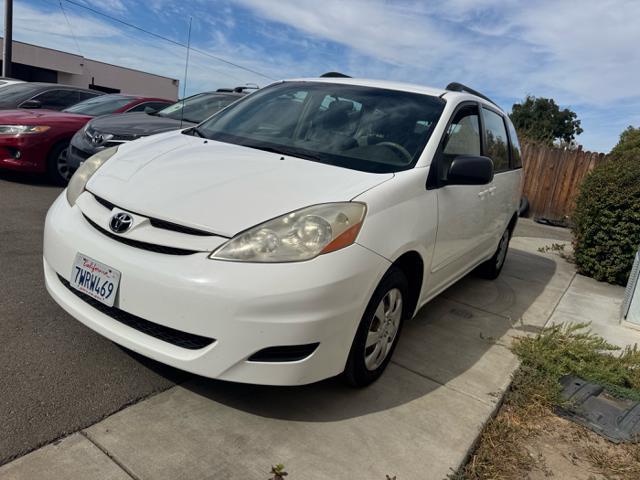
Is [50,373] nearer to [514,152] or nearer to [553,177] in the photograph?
[514,152]

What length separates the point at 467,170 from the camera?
3104 millimetres

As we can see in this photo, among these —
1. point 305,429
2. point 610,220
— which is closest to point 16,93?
point 305,429

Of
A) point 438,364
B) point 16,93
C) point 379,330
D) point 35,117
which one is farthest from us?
point 16,93

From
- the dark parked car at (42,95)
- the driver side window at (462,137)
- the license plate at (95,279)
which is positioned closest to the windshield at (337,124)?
the driver side window at (462,137)

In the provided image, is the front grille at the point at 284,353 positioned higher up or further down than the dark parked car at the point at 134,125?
further down

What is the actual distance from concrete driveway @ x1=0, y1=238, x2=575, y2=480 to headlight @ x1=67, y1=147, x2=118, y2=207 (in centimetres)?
117

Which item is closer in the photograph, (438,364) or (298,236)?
(298,236)

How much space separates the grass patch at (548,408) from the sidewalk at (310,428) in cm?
9

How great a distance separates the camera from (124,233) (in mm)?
2377

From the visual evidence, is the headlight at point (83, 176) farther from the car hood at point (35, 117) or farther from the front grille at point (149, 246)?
the car hood at point (35, 117)

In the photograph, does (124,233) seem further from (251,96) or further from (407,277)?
(251,96)

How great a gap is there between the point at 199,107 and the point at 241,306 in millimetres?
5371

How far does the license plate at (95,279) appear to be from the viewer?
7.59 ft

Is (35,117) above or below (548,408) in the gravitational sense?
above
